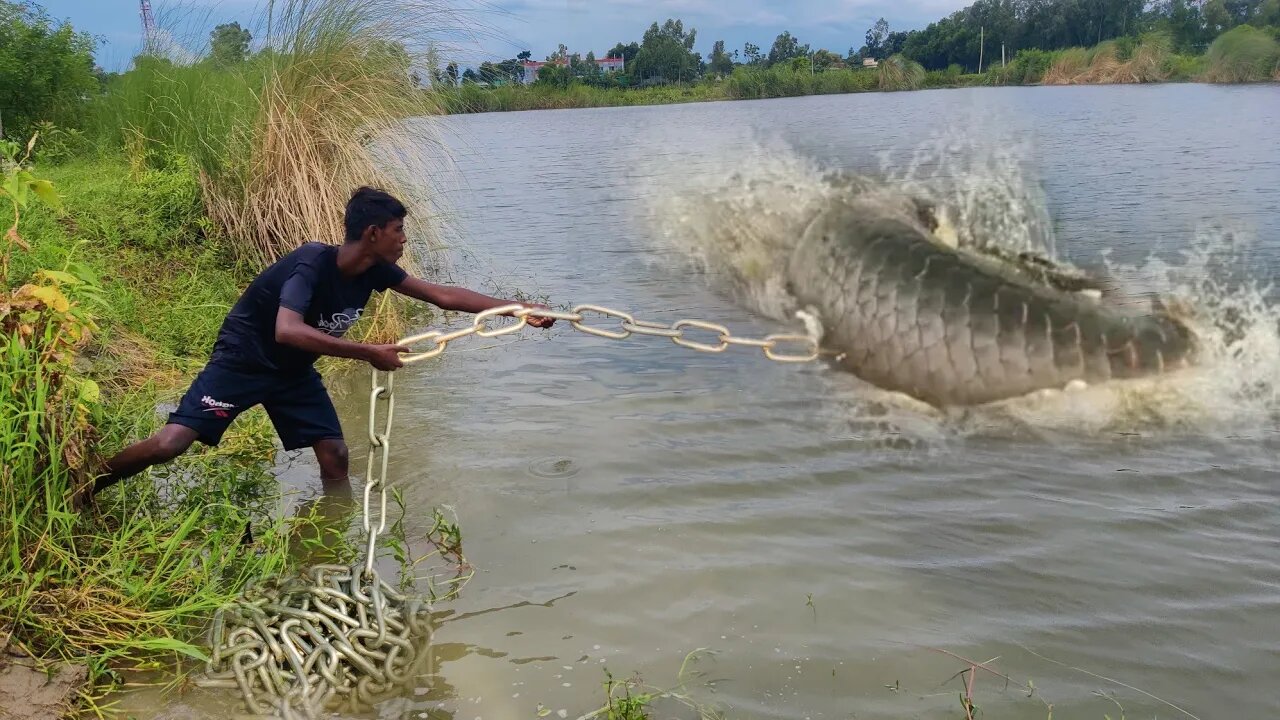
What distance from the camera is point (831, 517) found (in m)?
3.54

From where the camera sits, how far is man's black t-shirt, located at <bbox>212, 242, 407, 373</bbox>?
3.27 metres

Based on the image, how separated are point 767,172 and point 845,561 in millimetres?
4241

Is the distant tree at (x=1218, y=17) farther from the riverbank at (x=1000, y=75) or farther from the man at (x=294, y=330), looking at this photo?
the man at (x=294, y=330)

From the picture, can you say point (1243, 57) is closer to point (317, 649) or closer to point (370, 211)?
point (370, 211)

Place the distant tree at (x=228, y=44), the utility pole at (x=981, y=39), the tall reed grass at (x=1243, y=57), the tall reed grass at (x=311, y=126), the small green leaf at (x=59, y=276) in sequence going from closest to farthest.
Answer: the small green leaf at (x=59, y=276) → the tall reed grass at (x=311, y=126) → the distant tree at (x=228, y=44) → the tall reed grass at (x=1243, y=57) → the utility pole at (x=981, y=39)

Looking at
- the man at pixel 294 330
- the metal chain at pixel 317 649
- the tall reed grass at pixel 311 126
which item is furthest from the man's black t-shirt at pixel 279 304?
the tall reed grass at pixel 311 126

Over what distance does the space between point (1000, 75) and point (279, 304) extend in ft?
175

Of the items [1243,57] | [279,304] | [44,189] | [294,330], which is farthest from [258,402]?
[1243,57]

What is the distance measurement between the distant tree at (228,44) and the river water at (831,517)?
2.04 m

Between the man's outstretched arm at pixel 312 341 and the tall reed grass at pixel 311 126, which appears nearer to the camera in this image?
the man's outstretched arm at pixel 312 341

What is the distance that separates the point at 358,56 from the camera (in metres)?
6.79

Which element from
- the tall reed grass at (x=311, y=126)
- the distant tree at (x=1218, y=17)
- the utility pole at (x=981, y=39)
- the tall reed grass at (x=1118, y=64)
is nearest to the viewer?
the tall reed grass at (x=311, y=126)

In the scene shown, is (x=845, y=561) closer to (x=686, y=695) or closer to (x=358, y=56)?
(x=686, y=695)

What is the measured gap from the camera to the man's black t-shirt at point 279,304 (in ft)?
10.7
